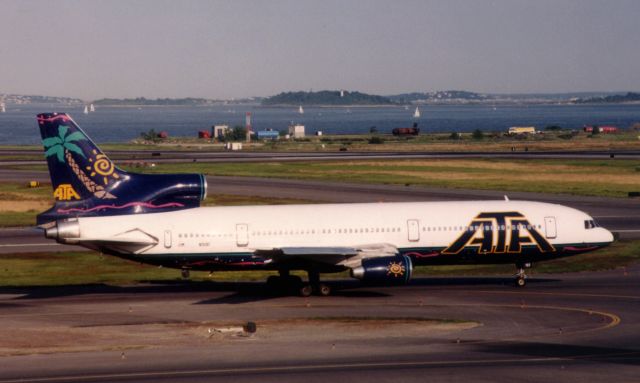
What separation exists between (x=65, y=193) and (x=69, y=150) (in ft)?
7.22

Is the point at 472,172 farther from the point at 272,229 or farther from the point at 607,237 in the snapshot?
the point at 272,229

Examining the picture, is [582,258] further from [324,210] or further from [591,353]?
[591,353]

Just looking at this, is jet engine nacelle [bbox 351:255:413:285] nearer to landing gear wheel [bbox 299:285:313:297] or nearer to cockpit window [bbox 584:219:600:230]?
landing gear wheel [bbox 299:285:313:297]

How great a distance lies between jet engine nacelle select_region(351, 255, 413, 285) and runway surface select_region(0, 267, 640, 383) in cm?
128

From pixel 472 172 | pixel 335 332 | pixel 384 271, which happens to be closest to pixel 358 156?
pixel 472 172

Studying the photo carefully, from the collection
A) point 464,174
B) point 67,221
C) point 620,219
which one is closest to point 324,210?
point 67,221

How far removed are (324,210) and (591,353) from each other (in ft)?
59.8

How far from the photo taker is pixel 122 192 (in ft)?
156

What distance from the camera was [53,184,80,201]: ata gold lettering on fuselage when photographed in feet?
152

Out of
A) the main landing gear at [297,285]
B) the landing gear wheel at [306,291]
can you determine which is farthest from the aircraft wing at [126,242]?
the landing gear wheel at [306,291]

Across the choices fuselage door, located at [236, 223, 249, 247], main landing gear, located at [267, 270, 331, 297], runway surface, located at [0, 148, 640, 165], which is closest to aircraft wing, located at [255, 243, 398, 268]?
fuselage door, located at [236, 223, 249, 247]

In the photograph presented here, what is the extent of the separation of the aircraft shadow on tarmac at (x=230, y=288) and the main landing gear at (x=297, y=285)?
16.8 inches

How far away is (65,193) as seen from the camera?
46.5 metres

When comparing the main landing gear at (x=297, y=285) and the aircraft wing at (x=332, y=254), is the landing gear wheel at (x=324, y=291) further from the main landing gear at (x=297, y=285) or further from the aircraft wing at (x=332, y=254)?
the aircraft wing at (x=332, y=254)
